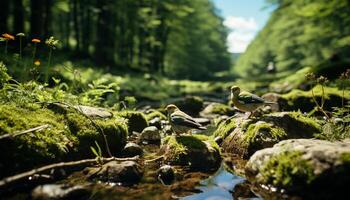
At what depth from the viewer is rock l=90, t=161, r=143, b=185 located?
511 centimetres

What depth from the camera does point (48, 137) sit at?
544 centimetres

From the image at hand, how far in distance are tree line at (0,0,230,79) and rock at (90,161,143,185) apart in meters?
17.4

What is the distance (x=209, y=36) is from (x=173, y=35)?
18.7 m

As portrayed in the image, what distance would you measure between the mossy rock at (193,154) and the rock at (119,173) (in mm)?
1023

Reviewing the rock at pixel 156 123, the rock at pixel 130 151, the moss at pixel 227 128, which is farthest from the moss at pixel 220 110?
the rock at pixel 130 151

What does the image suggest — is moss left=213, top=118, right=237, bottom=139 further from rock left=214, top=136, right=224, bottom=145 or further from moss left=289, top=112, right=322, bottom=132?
moss left=289, top=112, right=322, bottom=132

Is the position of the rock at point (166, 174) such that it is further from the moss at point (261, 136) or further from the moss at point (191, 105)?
the moss at point (191, 105)

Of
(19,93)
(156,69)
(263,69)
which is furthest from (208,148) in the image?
(263,69)

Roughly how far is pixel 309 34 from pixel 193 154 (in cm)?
3966

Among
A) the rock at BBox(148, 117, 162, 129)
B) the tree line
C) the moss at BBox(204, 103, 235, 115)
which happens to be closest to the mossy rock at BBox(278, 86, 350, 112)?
the moss at BBox(204, 103, 235, 115)

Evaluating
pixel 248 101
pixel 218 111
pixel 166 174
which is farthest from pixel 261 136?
pixel 218 111

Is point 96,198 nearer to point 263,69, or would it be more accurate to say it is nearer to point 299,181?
point 299,181

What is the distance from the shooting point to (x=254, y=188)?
4.91 meters

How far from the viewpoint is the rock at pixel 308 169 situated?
4.20m
